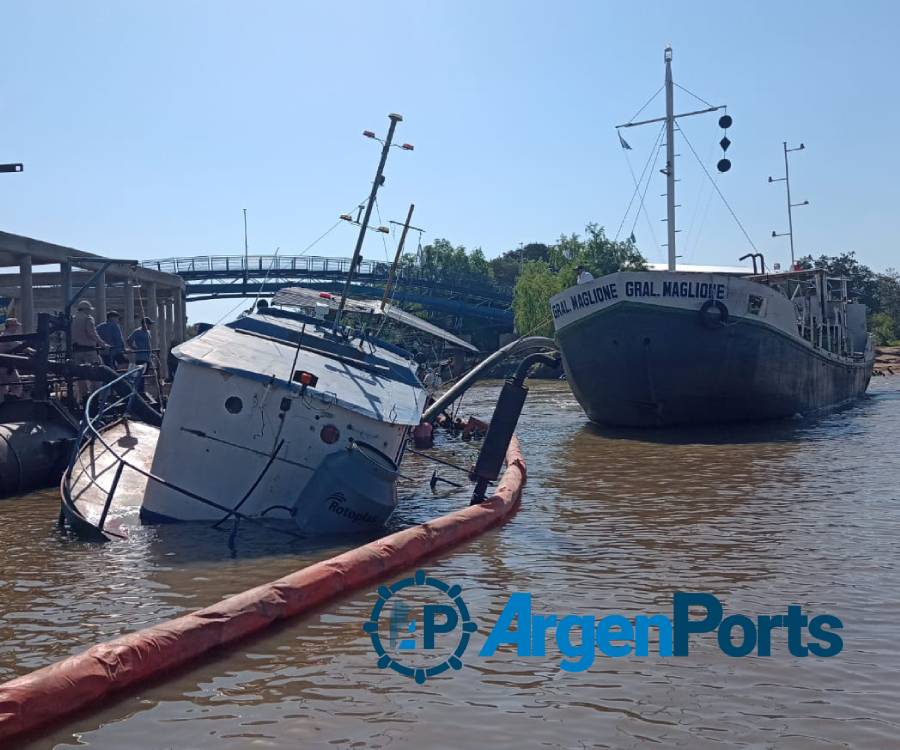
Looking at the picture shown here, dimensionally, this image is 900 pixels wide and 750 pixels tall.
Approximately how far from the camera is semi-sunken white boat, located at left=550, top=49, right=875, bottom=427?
75.4 feet

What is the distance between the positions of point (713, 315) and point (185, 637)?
18.8 meters

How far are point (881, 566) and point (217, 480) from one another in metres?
6.90

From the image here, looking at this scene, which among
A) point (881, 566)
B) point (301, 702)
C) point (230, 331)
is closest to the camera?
point (301, 702)

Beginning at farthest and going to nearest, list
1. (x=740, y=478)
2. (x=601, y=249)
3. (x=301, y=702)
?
1. (x=601, y=249)
2. (x=740, y=478)
3. (x=301, y=702)

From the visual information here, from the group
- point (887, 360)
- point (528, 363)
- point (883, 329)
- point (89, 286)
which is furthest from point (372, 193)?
point (883, 329)

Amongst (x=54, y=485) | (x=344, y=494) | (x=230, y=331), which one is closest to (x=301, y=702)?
(x=344, y=494)

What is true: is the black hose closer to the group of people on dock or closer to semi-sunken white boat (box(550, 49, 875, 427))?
the group of people on dock

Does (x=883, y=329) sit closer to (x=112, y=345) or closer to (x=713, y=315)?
(x=713, y=315)

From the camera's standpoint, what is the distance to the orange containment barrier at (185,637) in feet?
17.0

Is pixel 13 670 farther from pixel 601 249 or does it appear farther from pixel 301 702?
pixel 601 249

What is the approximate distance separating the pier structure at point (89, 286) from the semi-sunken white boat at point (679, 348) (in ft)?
35.0

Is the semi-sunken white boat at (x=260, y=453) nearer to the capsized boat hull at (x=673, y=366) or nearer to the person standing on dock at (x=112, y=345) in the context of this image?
the person standing on dock at (x=112, y=345)

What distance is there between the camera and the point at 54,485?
15.1m

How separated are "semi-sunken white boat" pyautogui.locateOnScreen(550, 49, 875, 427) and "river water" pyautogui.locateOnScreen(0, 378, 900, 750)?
8521mm
